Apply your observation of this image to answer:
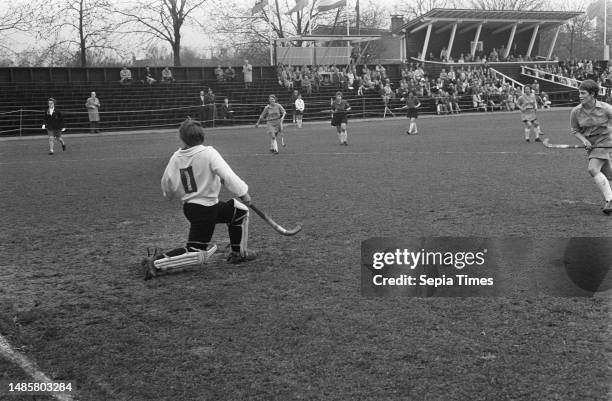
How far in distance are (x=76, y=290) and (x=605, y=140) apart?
274 inches

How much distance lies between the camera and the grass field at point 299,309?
381cm

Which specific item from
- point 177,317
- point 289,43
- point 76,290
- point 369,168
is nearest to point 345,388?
point 177,317

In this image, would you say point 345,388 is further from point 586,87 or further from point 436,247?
point 586,87

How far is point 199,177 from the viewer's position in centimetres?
627

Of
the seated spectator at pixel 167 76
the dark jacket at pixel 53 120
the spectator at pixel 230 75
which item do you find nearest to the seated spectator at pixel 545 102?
the spectator at pixel 230 75

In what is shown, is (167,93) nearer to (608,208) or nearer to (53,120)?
(53,120)

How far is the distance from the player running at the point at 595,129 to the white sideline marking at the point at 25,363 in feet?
23.9

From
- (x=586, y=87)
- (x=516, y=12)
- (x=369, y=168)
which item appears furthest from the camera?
(x=516, y=12)

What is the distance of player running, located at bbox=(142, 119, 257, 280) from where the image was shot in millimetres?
6172

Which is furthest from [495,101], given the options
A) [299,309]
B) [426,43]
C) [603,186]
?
[299,309]

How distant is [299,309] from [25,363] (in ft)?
6.49

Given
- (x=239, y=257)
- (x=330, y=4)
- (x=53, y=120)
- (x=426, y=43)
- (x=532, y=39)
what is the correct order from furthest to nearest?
(x=532, y=39), (x=426, y=43), (x=330, y=4), (x=53, y=120), (x=239, y=257)

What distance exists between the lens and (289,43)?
170ft

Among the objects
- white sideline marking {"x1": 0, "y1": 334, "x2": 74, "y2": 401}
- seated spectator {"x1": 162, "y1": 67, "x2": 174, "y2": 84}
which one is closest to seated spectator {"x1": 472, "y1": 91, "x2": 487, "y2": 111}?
seated spectator {"x1": 162, "y1": 67, "x2": 174, "y2": 84}
